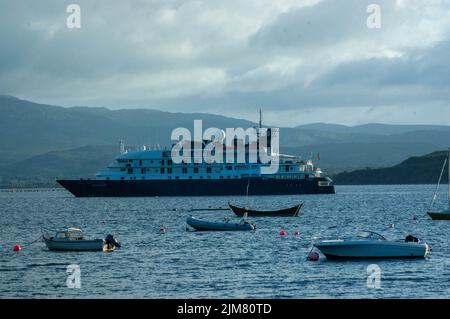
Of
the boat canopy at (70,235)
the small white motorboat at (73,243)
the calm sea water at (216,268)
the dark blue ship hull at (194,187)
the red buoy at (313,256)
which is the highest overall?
the dark blue ship hull at (194,187)

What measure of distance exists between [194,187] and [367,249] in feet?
354

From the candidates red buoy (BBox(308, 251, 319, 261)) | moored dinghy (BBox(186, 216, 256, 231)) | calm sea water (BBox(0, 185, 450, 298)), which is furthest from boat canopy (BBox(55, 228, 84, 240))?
moored dinghy (BBox(186, 216, 256, 231))

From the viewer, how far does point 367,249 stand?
4303 cm

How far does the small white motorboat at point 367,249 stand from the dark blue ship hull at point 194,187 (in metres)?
103

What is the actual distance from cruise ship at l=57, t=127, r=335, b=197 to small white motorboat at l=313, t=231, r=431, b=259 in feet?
341

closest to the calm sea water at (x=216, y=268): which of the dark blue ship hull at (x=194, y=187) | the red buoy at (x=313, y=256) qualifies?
the red buoy at (x=313, y=256)

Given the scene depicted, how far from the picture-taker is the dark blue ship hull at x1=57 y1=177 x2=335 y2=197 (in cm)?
14775

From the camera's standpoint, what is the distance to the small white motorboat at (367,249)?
42.9 metres

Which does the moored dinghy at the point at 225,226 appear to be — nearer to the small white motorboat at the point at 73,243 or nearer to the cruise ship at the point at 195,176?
the small white motorboat at the point at 73,243

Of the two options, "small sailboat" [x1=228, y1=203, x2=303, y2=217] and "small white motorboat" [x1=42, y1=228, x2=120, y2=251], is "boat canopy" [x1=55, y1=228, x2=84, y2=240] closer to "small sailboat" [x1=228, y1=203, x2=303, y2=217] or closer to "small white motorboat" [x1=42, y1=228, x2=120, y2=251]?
"small white motorboat" [x1=42, y1=228, x2=120, y2=251]

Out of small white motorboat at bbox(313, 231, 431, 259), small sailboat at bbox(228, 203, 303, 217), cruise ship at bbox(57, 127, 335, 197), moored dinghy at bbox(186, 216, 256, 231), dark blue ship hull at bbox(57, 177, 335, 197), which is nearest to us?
small white motorboat at bbox(313, 231, 431, 259)

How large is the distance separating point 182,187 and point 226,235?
89.7 meters
